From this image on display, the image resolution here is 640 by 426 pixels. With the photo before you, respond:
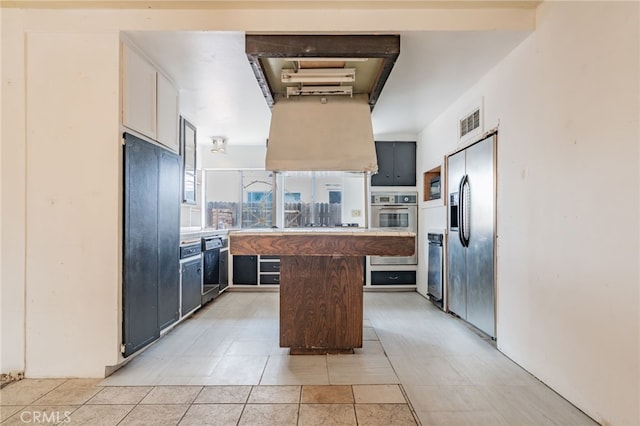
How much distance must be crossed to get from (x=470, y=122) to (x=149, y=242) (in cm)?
319

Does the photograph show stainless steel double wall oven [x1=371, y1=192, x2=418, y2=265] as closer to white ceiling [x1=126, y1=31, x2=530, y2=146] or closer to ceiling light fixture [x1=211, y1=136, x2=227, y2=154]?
white ceiling [x1=126, y1=31, x2=530, y2=146]

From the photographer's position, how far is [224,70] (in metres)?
2.96

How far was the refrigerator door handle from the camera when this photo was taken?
11.2 ft

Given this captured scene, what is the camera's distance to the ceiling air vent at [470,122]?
3.23 metres

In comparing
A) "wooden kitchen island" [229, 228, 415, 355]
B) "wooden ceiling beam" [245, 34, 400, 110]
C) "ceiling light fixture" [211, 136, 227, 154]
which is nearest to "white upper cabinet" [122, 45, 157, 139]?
"wooden ceiling beam" [245, 34, 400, 110]

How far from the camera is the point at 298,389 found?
6.97ft

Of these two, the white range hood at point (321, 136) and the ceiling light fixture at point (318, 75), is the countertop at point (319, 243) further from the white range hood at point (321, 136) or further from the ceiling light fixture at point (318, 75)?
the ceiling light fixture at point (318, 75)

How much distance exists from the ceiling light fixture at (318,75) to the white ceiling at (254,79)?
353mm

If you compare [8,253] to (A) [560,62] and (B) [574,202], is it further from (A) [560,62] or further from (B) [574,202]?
(A) [560,62]

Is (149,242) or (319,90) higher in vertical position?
(319,90)

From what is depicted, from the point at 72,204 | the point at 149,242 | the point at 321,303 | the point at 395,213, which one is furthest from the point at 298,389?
the point at 395,213

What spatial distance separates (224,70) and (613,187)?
2900 millimetres

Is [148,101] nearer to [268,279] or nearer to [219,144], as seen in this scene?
[219,144]

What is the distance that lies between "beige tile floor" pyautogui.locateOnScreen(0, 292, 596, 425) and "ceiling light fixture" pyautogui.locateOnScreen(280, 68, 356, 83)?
Answer: 92.2 inches
